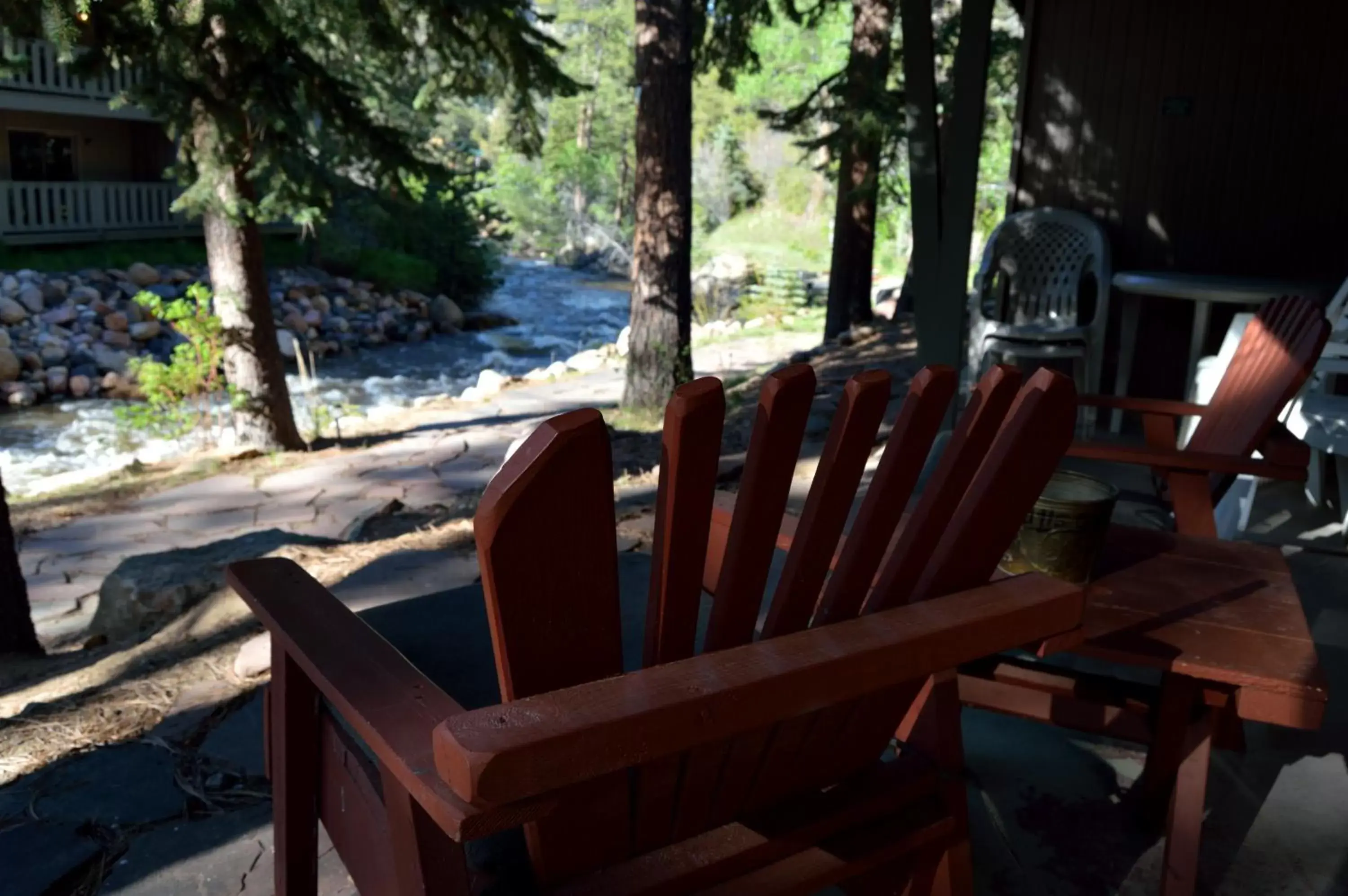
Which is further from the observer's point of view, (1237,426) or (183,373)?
(183,373)

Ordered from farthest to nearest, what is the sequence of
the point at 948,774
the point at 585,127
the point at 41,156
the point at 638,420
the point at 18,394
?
the point at 585,127 → the point at 41,156 → the point at 18,394 → the point at 638,420 → the point at 948,774

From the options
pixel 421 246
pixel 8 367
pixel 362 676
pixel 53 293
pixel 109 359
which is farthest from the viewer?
pixel 421 246

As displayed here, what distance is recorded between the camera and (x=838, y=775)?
4.72 ft

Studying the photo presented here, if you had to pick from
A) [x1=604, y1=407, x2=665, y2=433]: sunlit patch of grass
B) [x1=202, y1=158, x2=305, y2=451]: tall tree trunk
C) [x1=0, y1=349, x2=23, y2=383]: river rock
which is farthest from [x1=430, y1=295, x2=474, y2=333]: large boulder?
[x1=604, y1=407, x2=665, y2=433]: sunlit patch of grass

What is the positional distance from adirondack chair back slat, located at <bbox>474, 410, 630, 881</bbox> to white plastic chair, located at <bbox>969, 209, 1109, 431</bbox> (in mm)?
4258

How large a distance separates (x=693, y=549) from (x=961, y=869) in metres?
0.64

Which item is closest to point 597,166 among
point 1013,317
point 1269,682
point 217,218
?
point 217,218

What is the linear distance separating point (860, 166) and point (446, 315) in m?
8.46

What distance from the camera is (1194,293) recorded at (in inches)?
180

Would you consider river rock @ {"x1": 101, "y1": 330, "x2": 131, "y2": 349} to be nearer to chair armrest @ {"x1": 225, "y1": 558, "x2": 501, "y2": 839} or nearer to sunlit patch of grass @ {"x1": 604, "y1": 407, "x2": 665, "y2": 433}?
sunlit patch of grass @ {"x1": 604, "y1": 407, "x2": 665, "y2": 433}

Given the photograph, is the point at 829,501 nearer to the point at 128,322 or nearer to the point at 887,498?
the point at 887,498

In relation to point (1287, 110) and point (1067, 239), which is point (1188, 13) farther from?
point (1067, 239)

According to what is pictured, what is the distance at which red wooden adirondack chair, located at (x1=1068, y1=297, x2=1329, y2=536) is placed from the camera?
241cm

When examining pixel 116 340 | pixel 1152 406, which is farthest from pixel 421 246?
pixel 1152 406
